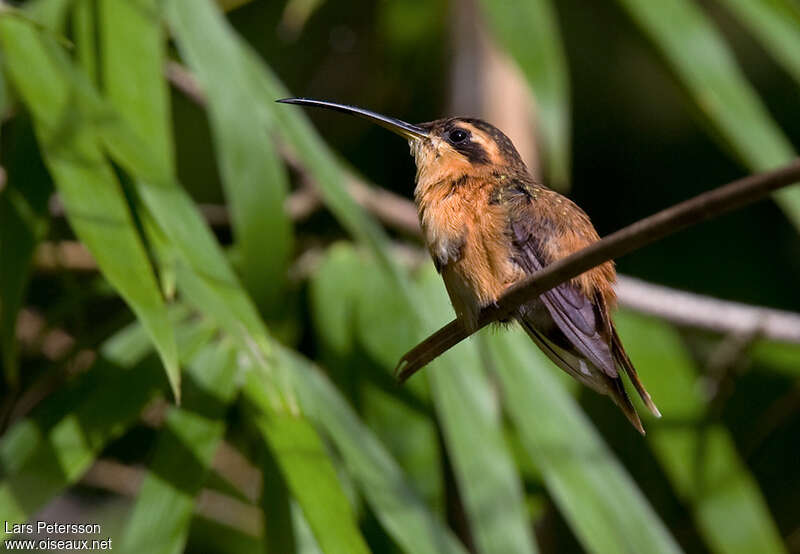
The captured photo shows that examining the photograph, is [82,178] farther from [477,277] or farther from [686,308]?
[686,308]

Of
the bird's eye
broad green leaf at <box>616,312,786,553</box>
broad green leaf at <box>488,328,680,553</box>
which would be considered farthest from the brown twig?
the bird's eye

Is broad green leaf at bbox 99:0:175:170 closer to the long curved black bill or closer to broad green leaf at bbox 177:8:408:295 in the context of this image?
broad green leaf at bbox 177:8:408:295

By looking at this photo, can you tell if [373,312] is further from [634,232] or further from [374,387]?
[634,232]

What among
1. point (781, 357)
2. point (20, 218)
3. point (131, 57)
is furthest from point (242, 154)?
point (781, 357)

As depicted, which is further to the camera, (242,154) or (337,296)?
(337,296)

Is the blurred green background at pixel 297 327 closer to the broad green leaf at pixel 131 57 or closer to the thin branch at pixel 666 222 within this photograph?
the broad green leaf at pixel 131 57

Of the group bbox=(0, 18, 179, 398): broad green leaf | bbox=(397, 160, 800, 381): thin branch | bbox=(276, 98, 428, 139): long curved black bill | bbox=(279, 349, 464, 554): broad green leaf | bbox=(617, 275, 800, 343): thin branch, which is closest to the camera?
bbox=(397, 160, 800, 381): thin branch

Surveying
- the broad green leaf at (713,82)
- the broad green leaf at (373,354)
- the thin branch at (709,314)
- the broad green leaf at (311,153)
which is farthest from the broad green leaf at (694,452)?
the broad green leaf at (311,153)

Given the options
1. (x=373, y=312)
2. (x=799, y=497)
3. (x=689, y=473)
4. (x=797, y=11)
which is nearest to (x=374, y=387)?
(x=373, y=312)
